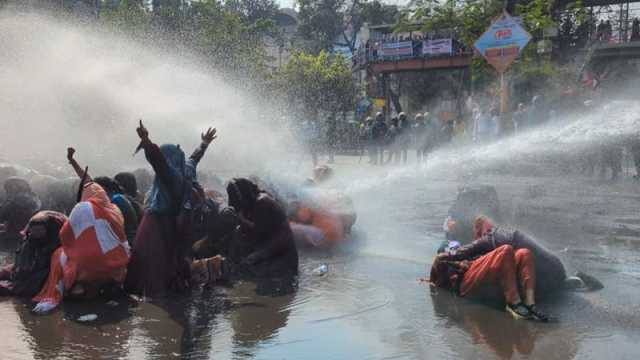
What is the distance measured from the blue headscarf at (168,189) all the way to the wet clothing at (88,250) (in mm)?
364

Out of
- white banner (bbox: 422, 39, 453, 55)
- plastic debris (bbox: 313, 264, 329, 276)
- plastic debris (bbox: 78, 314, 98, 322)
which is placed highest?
white banner (bbox: 422, 39, 453, 55)

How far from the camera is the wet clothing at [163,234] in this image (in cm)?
692

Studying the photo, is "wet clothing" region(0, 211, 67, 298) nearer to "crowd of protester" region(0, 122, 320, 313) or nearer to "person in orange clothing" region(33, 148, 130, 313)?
"crowd of protester" region(0, 122, 320, 313)

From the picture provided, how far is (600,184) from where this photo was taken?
17266mm

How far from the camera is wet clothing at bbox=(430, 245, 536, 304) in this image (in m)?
6.62

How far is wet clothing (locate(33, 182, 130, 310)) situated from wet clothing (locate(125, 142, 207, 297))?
0.19 meters

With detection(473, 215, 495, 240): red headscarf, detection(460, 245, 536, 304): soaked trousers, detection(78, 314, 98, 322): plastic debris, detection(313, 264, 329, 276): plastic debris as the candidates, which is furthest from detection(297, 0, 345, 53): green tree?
detection(78, 314, 98, 322): plastic debris

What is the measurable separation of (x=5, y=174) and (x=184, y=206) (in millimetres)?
5564

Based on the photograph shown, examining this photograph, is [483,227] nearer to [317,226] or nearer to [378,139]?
[317,226]

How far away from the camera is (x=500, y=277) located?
6.75 meters

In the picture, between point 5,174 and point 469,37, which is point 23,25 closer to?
point 5,174

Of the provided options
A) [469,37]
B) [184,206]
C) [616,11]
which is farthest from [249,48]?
[184,206]

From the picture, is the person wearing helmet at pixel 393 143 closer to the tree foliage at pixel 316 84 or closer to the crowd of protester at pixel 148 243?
the tree foliage at pixel 316 84

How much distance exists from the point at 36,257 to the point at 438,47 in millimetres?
32293
